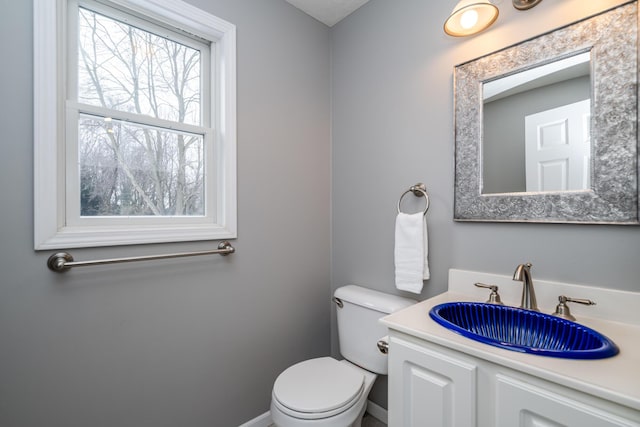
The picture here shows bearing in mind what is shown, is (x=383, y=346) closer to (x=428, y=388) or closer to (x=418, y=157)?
(x=428, y=388)

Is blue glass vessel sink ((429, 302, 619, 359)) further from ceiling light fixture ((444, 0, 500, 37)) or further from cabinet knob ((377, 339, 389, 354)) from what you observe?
ceiling light fixture ((444, 0, 500, 37))

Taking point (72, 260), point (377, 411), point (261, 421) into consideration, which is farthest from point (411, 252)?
point (72, 260)

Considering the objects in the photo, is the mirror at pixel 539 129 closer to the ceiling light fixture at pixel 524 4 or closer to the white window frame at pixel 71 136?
the ceiling light fixture at pixel 524 4

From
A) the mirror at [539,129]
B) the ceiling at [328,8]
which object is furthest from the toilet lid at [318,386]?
the ceiling at [328,8]

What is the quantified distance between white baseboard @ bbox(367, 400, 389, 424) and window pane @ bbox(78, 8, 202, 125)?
184 cm

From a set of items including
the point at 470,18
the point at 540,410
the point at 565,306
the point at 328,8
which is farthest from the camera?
the point at 328,8

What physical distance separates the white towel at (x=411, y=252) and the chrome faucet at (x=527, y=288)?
0.38 meters

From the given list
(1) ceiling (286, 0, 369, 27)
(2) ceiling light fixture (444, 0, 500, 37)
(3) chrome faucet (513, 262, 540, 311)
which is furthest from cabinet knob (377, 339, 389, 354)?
(1) ceiling (286, 0, 369, 27)

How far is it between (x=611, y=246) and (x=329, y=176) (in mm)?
1357

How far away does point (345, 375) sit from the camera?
4.33ft

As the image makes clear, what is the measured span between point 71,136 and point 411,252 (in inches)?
58.7

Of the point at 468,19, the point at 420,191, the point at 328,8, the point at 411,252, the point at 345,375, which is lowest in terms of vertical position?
the point at 345,375

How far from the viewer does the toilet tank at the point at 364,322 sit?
139 centimetres

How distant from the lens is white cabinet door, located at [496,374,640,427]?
1.93 ft
